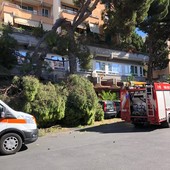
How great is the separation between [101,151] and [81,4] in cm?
1747

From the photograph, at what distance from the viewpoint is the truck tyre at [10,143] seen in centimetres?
886

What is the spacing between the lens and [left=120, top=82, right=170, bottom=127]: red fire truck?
48.3 feet

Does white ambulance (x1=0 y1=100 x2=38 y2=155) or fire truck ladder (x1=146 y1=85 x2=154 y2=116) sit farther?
fire truck ladder (x1=146 y1=85 x2=154 y2=116)

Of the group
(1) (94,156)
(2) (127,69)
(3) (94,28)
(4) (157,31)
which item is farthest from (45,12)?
(1) (94,156)

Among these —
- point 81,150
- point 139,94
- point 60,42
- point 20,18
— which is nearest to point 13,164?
point 81,150

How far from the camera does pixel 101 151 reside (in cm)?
893

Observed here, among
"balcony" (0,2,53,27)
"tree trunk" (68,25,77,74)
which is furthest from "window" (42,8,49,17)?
"tree trunk" (68,25,77,74)

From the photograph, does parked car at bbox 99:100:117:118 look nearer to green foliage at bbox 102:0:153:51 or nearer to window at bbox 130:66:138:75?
green foliage at bbox 102:0:153:51

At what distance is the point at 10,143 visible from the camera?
902 centimetres

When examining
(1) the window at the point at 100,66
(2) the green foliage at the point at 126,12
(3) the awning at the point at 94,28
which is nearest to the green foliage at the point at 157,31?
(1) the window at the point at 100,66

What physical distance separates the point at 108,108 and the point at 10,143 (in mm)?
12731

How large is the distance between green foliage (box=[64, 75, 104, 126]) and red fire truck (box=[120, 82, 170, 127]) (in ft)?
6.99

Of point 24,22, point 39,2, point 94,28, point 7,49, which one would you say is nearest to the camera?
point 7,49

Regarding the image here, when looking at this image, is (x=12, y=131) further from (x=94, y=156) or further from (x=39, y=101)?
(x=39, y=101)
